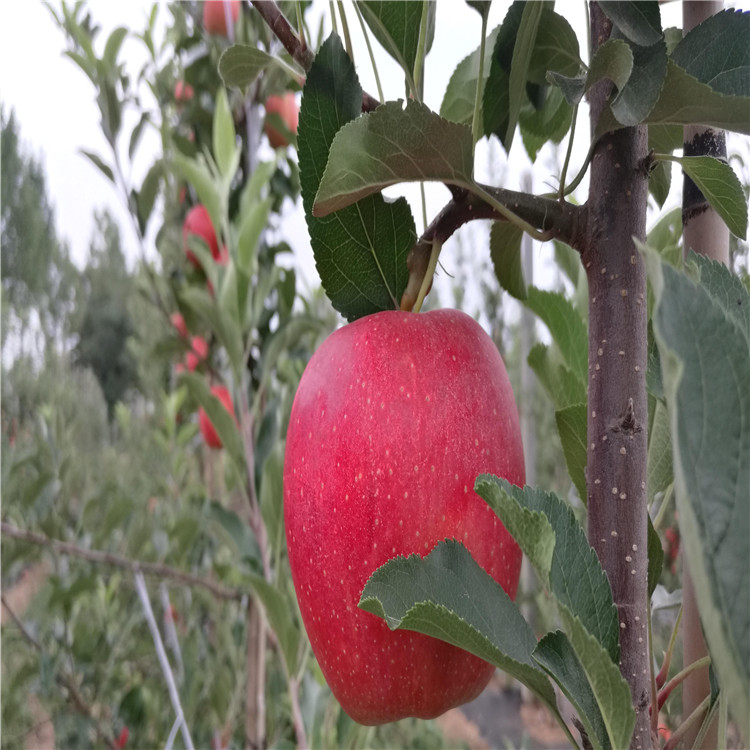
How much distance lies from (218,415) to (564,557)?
430 millimetres

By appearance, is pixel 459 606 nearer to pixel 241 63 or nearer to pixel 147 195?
pixel 241 63

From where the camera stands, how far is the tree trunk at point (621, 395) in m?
0.19

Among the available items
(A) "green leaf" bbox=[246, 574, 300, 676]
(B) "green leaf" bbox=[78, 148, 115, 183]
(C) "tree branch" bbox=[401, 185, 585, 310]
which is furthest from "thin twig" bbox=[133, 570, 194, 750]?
(B) "green leaf" bbox=[78, 148, 115, 183]

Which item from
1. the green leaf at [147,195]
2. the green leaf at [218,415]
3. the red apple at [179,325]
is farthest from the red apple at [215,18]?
the green leaf at [218,415]

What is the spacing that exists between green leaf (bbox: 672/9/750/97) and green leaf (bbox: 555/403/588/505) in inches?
4.3

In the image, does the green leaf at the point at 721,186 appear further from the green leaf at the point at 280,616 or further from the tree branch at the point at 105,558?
the tree branch at the point at 105,558

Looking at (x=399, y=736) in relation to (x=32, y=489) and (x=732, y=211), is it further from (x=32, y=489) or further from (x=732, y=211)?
(x=732, y=211)

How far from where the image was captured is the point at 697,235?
0.24m

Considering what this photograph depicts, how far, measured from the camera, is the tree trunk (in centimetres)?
19

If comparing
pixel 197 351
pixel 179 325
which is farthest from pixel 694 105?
pixel 179 325

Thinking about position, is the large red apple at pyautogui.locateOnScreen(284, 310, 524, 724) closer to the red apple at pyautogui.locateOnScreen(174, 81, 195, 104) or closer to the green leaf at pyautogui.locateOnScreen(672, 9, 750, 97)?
the green leaf at pyautogui.locateOnScreen(672, 9, 750, 97)

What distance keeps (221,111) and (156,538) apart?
608 mm

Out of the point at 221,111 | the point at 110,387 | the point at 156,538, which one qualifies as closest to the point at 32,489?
the point at 156,538

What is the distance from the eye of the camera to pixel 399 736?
→ 1.43 m
